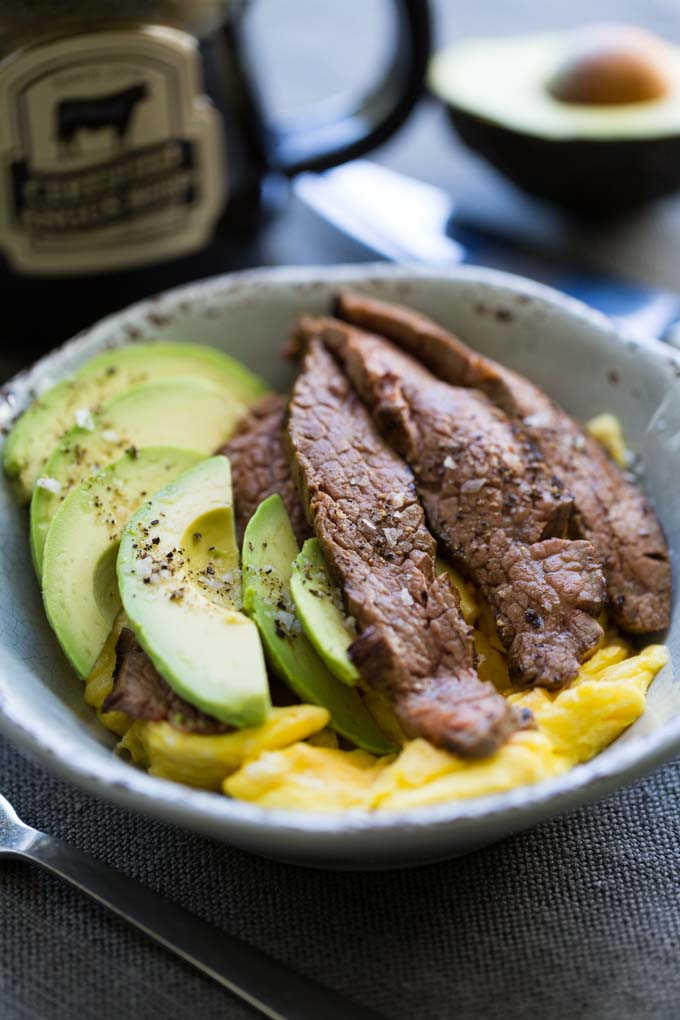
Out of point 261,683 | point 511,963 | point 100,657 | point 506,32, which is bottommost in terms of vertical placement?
point 511,963

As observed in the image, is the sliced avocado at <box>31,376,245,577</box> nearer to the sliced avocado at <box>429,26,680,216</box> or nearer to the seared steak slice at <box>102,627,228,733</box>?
the seared steak slice at <box>102,627,228,733</box>

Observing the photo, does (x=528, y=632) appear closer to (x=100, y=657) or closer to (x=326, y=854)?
(x=326, y=854)

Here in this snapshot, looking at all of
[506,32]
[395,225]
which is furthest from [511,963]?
[506,32]

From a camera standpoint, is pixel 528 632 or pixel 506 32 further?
pixel 506 32

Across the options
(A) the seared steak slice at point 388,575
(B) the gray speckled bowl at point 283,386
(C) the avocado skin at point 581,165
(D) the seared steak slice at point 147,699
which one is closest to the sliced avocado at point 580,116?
(C) the avocado skin at point 581,165

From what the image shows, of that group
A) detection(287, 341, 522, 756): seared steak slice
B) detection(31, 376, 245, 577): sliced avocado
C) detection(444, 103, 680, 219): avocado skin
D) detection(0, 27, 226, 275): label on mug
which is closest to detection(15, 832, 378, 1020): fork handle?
detection(287, 341, 522, 756): seared steak slice

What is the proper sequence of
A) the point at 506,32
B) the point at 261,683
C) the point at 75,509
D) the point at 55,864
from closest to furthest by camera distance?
1. the point at 261,683
2. the point at 55,864
3. the point at 75,509
4. the point at 506,32
